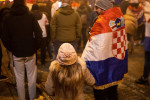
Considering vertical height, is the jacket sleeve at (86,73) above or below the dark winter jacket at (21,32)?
below

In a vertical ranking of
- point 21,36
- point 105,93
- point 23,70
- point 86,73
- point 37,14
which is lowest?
point 105,93

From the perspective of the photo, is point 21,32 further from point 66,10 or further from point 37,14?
point 37,14

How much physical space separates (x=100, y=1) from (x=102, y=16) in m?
0.26

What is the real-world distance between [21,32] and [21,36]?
8 cm

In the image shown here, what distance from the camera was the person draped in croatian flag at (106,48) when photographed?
9.32 feet

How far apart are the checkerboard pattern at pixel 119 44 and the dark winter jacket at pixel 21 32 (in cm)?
147

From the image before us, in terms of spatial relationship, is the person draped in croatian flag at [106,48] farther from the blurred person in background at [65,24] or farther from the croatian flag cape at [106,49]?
the blurred person in background at [65,24]

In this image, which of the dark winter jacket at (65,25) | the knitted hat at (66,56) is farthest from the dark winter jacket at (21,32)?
the knitted hat at (66,56)

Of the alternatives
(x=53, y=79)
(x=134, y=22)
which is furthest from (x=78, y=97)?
(x=134, y=22)

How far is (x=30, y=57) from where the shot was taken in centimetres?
356

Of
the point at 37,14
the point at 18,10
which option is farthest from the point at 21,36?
the point at 37,14

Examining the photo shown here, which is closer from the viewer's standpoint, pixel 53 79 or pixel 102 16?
→ pixel 53 79

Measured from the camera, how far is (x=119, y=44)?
3068mm

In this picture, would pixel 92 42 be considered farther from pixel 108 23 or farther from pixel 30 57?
pixel 30 57
